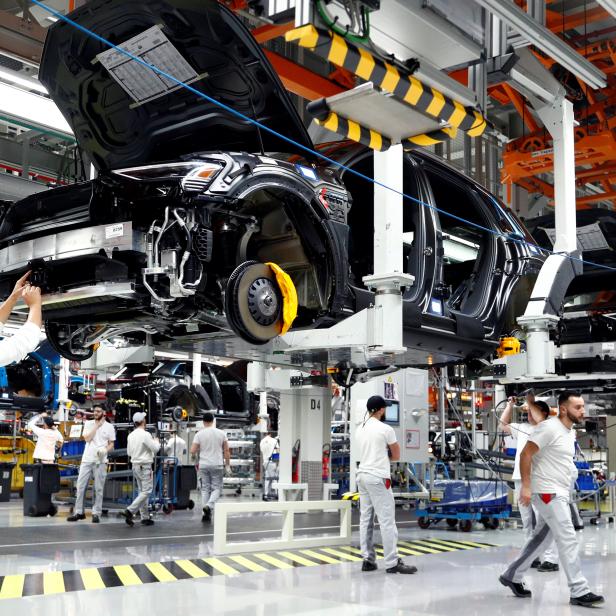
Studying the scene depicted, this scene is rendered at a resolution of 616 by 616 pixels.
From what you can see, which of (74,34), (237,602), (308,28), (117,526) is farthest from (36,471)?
(308,28)

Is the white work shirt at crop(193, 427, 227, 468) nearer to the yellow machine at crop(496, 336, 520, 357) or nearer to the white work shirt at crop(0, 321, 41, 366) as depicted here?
the yellow machine at crop(496, 336, 520, 357)

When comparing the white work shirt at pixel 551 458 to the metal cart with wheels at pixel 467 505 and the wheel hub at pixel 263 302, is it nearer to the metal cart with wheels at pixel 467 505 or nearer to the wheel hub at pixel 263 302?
the wheel hub at pixel 263 302

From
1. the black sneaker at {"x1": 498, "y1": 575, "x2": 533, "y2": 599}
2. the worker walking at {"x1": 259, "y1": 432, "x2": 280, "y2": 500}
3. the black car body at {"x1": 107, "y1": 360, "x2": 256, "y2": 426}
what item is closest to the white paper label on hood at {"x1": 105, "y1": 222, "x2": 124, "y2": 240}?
the black sneaker at {"x1": 498, "y1": 575, "x2": 533, "y2": 599}

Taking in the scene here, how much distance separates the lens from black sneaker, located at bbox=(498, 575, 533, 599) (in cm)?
557

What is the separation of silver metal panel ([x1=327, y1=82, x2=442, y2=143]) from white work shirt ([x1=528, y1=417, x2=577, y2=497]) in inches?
83.7

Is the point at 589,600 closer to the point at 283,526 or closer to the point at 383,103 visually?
the point at 383,103

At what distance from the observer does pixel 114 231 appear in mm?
4609

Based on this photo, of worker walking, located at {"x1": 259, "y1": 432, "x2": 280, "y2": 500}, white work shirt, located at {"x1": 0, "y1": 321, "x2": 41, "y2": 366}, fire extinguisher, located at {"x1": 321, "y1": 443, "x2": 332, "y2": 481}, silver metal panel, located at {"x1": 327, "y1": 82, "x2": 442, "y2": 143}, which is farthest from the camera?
worker walking, located at {"x1": 259, "y1": 432, "x2": 280, "y2": 500}

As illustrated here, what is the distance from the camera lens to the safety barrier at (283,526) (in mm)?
7332

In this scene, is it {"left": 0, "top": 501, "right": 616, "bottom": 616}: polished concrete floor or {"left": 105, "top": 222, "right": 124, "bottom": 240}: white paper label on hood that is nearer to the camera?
{"left": 105, "top": 222, "right": 124, "bottom": 240}: white paper label on hood

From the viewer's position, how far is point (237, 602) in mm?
5164

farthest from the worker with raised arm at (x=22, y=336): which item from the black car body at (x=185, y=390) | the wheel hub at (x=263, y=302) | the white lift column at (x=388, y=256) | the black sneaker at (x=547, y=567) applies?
the black car body at (x=185, y=390)

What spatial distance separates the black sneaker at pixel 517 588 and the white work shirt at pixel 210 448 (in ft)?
19.1

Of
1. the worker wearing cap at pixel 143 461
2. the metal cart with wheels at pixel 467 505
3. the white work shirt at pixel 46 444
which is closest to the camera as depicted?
the metal cart with wheels at pixel 467 505
